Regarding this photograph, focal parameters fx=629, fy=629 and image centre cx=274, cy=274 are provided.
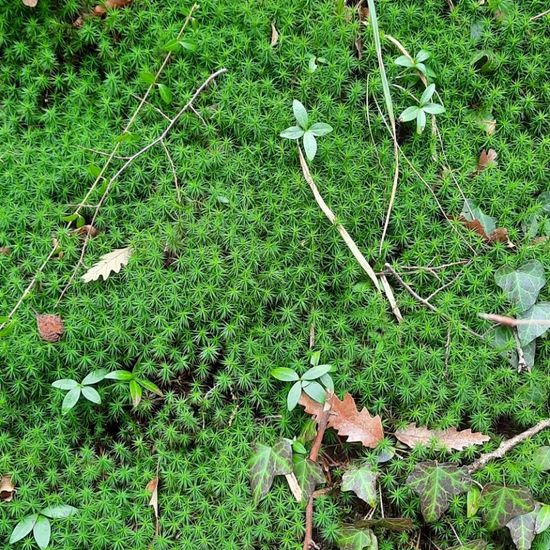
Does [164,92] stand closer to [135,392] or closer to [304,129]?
[304,129]

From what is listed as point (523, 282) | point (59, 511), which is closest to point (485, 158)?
Result: point (523, 282)

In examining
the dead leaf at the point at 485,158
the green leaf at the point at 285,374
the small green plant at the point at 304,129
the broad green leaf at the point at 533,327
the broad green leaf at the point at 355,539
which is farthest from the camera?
the dead leaf at the point at 485,158

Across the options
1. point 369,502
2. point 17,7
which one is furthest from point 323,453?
point 17,7

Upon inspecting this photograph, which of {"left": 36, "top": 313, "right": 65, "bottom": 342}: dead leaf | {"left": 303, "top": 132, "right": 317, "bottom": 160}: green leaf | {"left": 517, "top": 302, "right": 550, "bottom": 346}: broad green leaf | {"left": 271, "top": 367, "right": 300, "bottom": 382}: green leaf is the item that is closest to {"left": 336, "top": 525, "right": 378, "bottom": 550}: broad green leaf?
{"left": 271, "top": 367, "right": 300, "bottom": 382}: green leaf

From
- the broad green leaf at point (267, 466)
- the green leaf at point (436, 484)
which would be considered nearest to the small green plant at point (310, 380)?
the broad green leaf at point (267, 466)

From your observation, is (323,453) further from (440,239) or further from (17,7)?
(17,7)

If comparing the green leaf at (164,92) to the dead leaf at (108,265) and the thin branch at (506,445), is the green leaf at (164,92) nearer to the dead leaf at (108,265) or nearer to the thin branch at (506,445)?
the dead leaf at (108,265)
